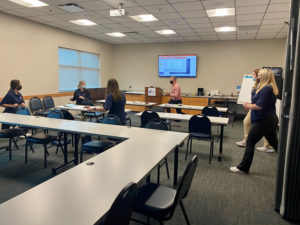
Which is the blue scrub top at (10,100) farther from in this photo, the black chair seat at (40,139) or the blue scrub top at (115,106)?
the blue scrub top at (115,106)

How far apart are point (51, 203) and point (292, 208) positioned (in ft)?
7.26

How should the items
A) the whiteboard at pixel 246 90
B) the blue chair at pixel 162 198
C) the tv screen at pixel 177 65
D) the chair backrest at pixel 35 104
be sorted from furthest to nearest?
1. the tv screen at pixel 177 65
2. the whiteboard at pixel 246 90
3. the chair backrest at pixel 35 104
4. the blue chair at pixel 162 198

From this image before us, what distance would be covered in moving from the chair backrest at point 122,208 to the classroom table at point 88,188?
7 centimetres

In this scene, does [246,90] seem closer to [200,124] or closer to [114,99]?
[200,124]

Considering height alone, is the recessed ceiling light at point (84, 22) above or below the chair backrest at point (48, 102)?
above

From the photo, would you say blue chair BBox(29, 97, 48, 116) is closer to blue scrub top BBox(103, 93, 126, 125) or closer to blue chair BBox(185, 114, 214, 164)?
blue scrub top BBox(103, 93, 126, 125)

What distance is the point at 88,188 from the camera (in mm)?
1453

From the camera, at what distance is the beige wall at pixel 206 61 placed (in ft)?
27.0

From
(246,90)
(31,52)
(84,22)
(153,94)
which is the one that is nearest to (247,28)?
(246,90)

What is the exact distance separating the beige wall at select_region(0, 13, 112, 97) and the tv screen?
336 centimetres

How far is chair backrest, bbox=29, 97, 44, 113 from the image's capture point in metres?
6.19

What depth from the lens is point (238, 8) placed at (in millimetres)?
4836

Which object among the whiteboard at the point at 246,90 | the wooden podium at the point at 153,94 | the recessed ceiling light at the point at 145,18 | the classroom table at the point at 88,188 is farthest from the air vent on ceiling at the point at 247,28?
the classroom table at the point at 88,188

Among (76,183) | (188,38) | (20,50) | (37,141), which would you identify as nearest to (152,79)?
(188,38)
